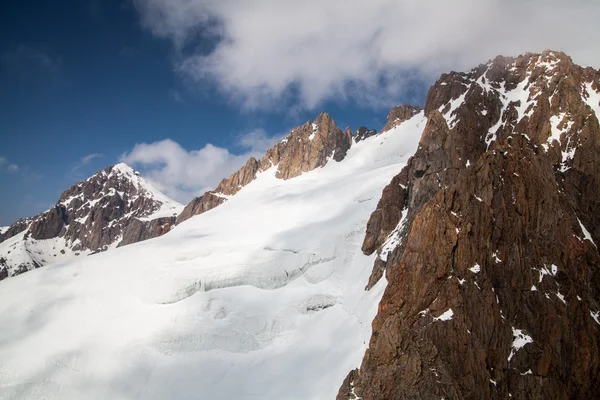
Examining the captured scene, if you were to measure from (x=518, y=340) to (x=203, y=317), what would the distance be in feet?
116

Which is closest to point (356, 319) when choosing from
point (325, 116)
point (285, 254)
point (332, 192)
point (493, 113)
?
point (285, 254)

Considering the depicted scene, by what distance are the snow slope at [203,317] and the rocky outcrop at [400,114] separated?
230 feet

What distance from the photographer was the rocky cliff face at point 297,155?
132250 millimetres

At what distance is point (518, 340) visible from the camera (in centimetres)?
3397

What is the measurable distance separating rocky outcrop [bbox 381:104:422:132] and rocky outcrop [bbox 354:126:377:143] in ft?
34.4

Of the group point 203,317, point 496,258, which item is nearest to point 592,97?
point 496,258

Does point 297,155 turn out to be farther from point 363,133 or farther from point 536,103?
point 536,103

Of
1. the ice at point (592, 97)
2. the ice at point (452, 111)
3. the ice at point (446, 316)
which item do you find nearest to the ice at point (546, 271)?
the ice at point (446, 316)

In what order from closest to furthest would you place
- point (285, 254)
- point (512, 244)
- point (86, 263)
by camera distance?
point (512, 244)
point (285, 254)
point (86, 263)

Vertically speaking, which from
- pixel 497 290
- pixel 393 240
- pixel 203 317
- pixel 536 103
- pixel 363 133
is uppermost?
pixel 363 133

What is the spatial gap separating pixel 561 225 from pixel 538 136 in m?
20.6

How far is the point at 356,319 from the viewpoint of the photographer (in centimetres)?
4647

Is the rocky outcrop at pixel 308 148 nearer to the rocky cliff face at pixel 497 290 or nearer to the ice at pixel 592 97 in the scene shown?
the ice at pixel 592 97

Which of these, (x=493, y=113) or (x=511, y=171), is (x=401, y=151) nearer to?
(x=493, y=113)
